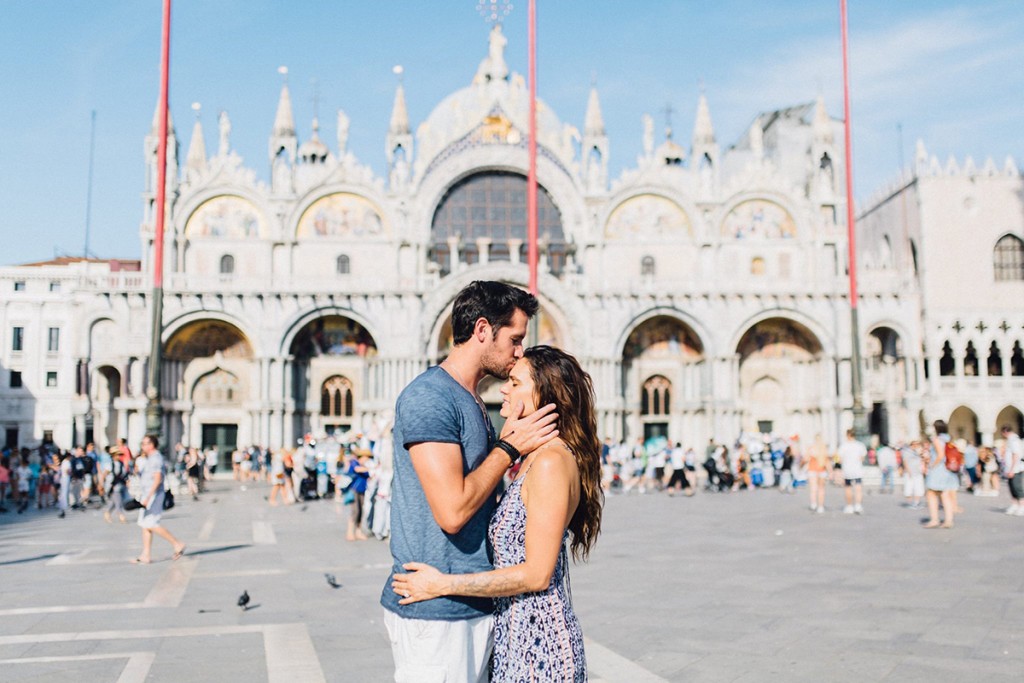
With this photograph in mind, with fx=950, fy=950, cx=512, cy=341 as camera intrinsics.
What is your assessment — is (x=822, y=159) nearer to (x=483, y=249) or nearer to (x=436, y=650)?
(x=483, y=249)

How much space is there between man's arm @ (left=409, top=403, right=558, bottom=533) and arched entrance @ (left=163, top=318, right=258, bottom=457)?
3467 centimetres

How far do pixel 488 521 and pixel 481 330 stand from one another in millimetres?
702

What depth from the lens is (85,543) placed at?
1438cm

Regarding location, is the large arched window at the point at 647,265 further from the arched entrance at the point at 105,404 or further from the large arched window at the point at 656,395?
the arched entrance at the point at 105,404

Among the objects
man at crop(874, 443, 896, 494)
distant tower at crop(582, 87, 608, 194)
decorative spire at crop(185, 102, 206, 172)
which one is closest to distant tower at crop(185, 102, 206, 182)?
decorative spire at crop(185, 102, 206, 172)

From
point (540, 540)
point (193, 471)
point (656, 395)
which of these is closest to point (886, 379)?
point (656, 395)

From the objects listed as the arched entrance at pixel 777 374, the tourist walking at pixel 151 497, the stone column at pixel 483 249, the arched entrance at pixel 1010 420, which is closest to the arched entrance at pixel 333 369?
the stone column at pixel 483 249

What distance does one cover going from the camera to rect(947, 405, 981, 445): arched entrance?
137 feet

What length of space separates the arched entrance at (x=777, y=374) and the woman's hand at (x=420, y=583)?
36.8 metres

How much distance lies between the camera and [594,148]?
4031cm

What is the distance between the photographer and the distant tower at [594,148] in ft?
129

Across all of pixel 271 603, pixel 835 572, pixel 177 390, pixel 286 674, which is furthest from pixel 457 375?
pixel 177 390

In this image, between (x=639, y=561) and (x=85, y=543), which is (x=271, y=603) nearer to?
(x=639, y=561)

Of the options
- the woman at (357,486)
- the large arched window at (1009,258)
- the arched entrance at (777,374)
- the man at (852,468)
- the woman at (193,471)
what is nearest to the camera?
the woman at (357,486)
